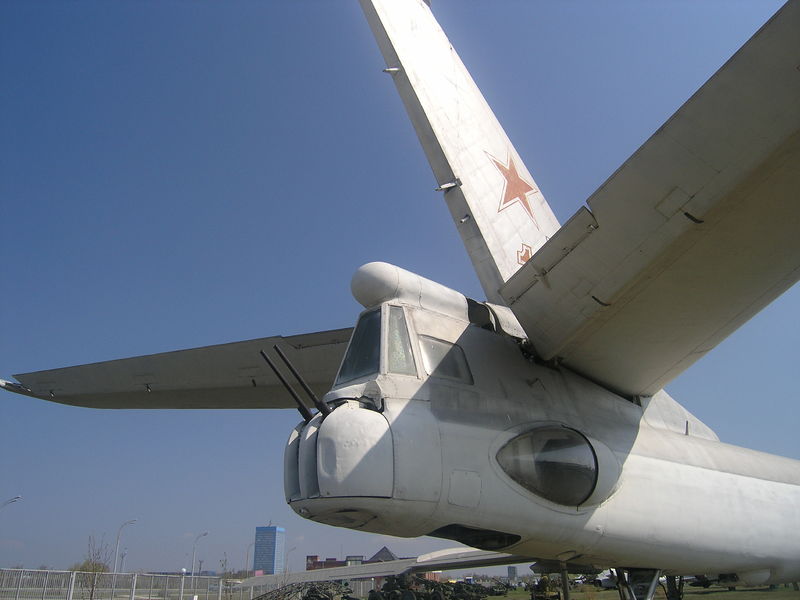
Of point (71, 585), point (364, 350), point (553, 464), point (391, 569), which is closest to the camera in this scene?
point (553, 464)

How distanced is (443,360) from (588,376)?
223 cm

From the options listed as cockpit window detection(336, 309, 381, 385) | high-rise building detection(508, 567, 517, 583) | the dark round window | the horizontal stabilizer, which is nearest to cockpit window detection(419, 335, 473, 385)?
cockpit window detection(336, 309, 381, 385)

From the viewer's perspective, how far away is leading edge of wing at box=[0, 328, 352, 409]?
7.26 m

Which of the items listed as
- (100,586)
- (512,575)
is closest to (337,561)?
(512,575)

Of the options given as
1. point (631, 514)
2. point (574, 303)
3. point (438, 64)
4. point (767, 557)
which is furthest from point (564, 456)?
point (438, 64)

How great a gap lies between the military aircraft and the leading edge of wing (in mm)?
32

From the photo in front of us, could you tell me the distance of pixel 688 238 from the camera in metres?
4.51

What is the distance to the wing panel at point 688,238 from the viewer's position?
12.1 ft

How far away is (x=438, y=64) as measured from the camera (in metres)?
9.45

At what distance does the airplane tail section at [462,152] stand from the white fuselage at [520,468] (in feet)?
8.09

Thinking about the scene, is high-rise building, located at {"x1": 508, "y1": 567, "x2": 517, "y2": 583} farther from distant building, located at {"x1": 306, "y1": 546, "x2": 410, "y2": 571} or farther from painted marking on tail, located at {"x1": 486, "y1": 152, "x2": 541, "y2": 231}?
painted marking on tail, located at {"x1": 486, "y1": 152, "x2": 541, "y2": 231}

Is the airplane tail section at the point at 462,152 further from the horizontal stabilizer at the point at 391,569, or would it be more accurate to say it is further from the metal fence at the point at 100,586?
the metal fence at the point at 100,586

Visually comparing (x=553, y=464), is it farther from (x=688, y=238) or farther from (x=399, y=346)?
(x=688, y=238)

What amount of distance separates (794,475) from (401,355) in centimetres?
638
